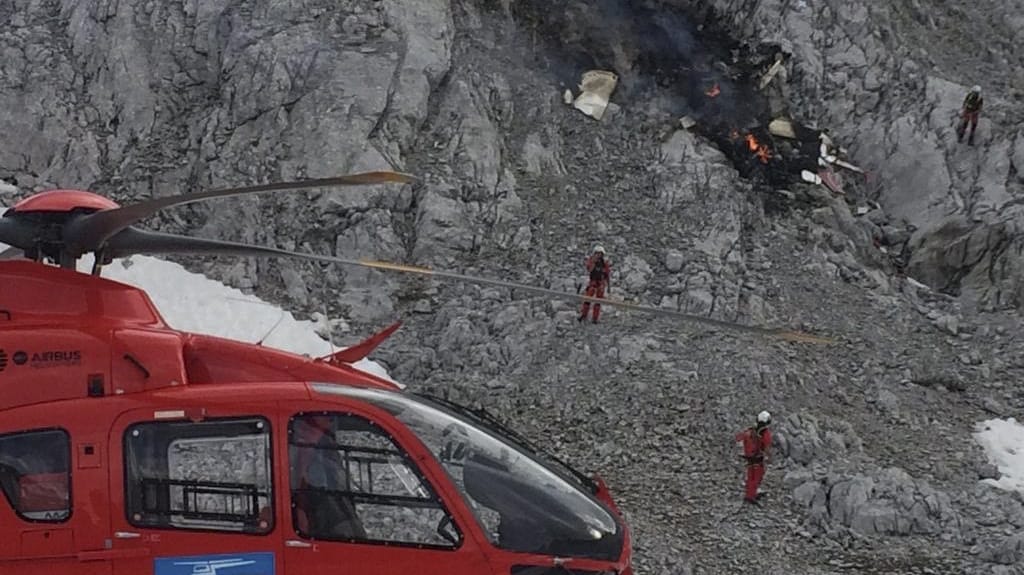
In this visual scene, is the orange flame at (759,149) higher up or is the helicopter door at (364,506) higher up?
the orange flame at (759,149)

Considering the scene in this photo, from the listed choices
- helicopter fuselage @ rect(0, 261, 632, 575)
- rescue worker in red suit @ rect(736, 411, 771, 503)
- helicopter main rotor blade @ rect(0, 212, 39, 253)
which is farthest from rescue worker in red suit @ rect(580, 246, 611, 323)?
helicopter main rotor blade @ rect(0, 212, 39, 253)

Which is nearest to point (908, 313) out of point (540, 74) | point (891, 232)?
point (891, 232)

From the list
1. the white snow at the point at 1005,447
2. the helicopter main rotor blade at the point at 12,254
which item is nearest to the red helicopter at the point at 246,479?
the helicopter main rotor blade at the point at 12,254

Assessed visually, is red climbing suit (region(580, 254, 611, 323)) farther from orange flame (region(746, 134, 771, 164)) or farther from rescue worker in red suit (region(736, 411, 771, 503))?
orange flame (region(746, 134, 771, 164))

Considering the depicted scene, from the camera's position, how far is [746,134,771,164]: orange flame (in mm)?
17844

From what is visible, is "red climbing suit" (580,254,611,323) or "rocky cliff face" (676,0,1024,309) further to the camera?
"rocky cliff face" (676,0,1024,309)

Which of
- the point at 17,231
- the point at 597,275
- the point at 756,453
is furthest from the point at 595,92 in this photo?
the point at 17,231

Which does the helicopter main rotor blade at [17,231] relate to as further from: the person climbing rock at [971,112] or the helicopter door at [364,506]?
the person climbing rock at [971,112]

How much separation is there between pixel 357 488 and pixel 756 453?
22.1ft

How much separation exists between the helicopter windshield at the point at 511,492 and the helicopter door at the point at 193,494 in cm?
63

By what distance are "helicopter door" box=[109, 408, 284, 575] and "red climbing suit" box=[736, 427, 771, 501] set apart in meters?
7.05

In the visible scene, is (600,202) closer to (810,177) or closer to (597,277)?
(597,277)

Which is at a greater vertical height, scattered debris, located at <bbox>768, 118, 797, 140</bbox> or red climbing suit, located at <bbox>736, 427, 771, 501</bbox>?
scattered debris, located at <bbox>768, 118, 797, 140</bbox>

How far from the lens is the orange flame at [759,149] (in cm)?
1784
